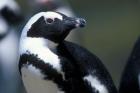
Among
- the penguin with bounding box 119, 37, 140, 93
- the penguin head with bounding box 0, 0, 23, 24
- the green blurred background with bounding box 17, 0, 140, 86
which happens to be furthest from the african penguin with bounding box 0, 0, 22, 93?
the penguin with bounding box 119, 37, 140, 93

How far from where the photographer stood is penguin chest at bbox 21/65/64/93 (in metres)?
0.54

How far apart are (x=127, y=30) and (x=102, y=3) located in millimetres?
627

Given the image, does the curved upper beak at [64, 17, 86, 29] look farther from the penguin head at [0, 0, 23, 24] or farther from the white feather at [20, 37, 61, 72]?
the penguin head at [0, 0, 23, 24]

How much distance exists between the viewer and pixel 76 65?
1.82 feet

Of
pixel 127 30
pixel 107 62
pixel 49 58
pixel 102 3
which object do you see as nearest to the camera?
pixel 49 58

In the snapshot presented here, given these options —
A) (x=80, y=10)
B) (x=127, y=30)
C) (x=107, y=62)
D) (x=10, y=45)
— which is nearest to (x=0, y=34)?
(x=10, y=45)

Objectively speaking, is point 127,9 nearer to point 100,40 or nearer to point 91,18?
point 91,18

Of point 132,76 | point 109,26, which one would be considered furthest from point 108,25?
point 132,76

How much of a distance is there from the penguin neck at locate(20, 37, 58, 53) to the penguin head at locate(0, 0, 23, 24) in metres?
0.90

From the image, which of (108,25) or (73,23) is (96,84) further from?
(108,25)

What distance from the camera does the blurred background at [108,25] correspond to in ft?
6.83

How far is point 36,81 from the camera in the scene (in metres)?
0.54

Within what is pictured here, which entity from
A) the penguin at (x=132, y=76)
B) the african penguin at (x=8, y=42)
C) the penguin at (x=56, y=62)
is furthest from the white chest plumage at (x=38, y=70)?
the african penguin at (x=8, y=42)

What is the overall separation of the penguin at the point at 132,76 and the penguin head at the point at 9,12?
33.6 inches
